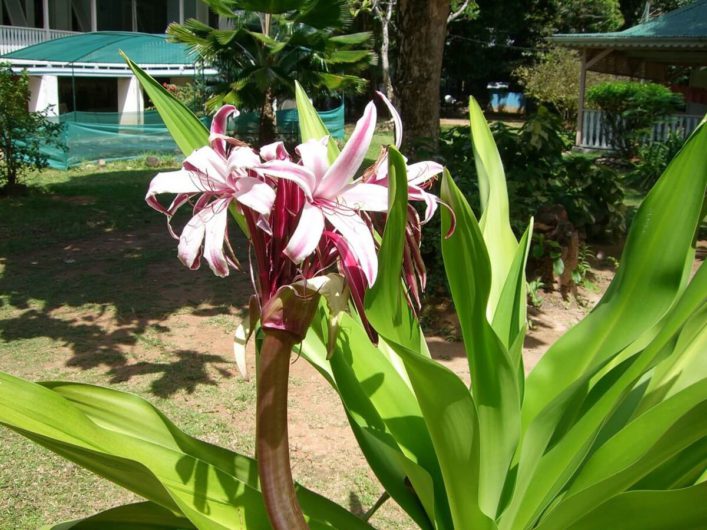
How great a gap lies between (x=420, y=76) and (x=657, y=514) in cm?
627

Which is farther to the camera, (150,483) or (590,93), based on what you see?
(590,93)

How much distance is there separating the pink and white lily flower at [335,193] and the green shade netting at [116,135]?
586 inches

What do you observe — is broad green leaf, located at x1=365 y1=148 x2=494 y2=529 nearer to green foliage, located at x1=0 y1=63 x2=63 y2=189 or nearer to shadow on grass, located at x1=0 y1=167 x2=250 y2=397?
Answer: shadow on grass, located at x1=0 y1=167 x2=250 y2=397

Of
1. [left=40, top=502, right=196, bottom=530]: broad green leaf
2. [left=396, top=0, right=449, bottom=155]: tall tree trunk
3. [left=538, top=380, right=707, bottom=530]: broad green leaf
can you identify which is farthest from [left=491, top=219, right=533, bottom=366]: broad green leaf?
[left=396, top=0, right=449, bottom=155]: tall tree trunk

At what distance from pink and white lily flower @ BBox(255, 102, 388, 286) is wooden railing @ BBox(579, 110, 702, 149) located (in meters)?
15.4

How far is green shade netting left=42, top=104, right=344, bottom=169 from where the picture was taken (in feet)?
51.8

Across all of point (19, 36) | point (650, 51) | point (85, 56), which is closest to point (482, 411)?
point (85, 56)

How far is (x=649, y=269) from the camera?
4.58ft

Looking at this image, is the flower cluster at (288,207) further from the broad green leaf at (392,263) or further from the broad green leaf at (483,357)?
the broad green leaf at (483,357)

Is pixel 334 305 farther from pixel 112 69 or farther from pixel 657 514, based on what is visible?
pixel 112 69

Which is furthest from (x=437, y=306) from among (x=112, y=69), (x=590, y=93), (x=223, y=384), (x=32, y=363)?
(x=112, y=69)

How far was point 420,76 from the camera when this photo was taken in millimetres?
6973

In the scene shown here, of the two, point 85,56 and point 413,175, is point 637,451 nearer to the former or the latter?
point 413,175

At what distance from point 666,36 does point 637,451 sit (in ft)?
54.4
